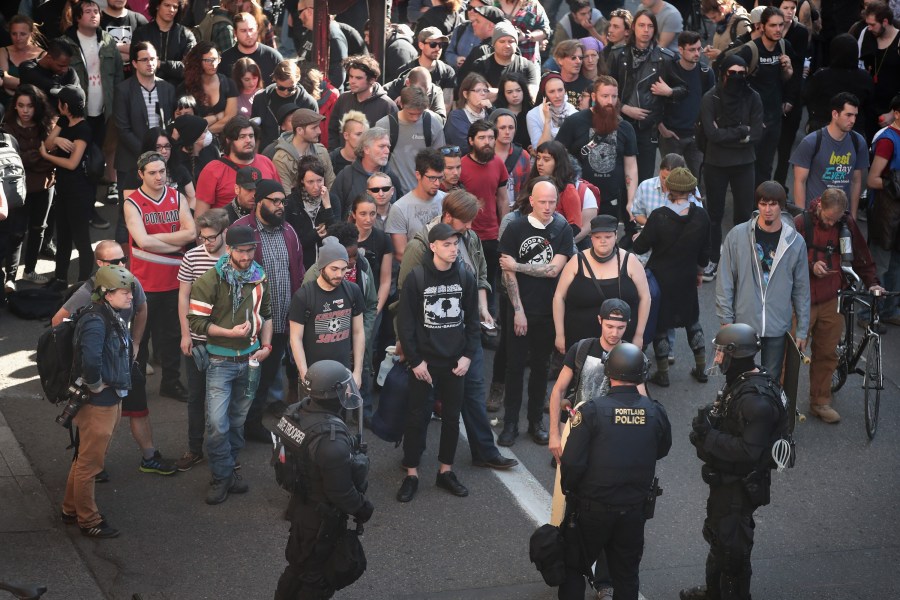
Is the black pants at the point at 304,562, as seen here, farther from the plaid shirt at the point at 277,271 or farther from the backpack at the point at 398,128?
the backpack at the point at 398,128

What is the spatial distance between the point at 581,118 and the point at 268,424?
4170 millimetres

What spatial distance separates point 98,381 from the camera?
303 inches

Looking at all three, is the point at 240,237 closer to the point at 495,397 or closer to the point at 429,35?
the point at 495,397

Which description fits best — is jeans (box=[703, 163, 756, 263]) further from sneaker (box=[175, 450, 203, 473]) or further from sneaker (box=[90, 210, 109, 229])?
sneaker (box=[90, 210, 109, 229])

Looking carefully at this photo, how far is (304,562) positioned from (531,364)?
3.49 m

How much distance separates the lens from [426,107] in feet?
37.5

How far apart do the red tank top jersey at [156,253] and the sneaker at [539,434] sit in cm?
310

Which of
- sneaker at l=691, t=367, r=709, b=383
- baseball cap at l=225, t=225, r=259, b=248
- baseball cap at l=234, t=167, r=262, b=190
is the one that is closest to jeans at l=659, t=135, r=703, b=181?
sneaker at l=691, t=367, r=709, b=383

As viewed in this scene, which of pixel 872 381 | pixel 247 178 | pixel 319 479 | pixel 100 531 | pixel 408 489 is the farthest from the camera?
pixel 872 381

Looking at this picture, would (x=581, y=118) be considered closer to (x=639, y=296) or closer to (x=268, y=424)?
(x=639, y=296)

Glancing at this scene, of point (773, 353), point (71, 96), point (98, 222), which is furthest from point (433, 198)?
point (98, 222)

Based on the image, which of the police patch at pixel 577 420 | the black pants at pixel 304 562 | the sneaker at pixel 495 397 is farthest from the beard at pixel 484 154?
the black pants at pixel 304 562

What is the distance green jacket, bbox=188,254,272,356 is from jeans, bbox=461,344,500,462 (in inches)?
62.5

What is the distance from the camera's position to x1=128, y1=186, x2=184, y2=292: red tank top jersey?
31.4 feet
